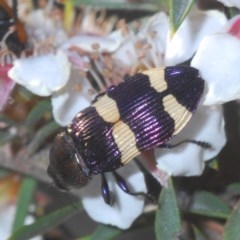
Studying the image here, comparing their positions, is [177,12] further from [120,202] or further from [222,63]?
[120,202]

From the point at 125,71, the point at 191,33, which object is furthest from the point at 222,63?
the point at 125,71

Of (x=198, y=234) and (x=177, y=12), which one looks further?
(x=198, y=234)

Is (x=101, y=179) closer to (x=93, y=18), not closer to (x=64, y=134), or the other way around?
(x=64, y=134)

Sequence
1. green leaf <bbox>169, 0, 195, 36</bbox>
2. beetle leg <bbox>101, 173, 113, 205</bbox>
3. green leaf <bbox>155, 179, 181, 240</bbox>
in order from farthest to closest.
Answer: beetle leg <bbox>101, 173, 113, 205</bbox> → green leaf <bbox>155, 179, 181, 240</bbox> → green leaf <bbox>169, 0, 195, 36</bbox>

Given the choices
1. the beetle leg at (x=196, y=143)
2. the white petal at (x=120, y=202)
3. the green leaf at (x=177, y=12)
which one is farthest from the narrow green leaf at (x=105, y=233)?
the green leaf at (x=177, y=12)

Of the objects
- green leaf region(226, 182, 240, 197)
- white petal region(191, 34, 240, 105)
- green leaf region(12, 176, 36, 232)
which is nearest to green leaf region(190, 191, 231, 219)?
green leaf region(226, 182, 240, 197)

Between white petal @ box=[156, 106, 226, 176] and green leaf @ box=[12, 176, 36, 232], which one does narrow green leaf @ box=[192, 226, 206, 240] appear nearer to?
white petal @ box=[156, 106, 226, 176]

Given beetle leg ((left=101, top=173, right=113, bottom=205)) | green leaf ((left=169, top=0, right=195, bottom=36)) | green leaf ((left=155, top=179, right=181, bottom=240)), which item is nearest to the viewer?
green leaf ((left=169, top=0, right=195, bottom=36))
